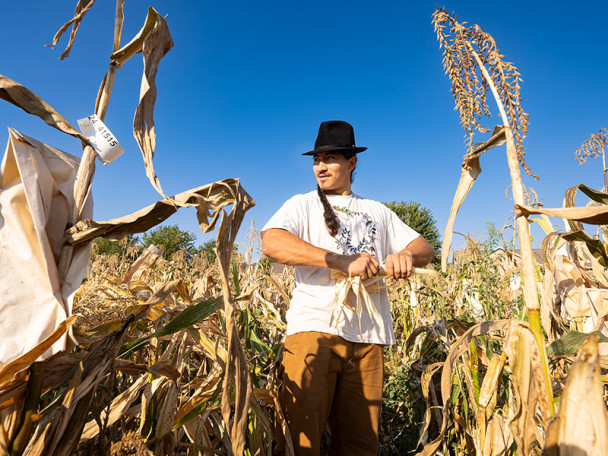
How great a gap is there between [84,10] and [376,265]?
1567 millimetres

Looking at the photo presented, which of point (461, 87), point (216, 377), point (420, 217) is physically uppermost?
point (420, 217)

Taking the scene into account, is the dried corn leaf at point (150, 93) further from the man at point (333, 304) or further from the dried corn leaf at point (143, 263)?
the dried corn leaf at point (143, 263)

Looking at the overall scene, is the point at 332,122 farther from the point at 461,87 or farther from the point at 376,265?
the point at 461,87

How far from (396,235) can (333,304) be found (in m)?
0.79

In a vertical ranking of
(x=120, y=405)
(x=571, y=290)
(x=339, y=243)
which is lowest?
(x=120, y=405)

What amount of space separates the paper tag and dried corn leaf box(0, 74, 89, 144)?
0.03 meters

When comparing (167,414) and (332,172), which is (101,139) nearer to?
(167,414)

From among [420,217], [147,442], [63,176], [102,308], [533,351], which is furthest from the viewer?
[420,217]

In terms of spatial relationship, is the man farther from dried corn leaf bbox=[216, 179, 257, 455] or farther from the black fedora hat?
dried corn leaf bbox=[216, 179, 257, 455]

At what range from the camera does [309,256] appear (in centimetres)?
214

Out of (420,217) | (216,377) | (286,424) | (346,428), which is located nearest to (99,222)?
(216,377)

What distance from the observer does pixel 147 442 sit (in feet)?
5.82

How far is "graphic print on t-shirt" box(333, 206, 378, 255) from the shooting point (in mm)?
2439

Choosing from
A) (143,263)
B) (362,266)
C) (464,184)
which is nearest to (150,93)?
(464,184)
